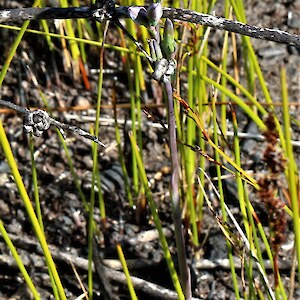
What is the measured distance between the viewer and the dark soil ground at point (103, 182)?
1329 millimetres

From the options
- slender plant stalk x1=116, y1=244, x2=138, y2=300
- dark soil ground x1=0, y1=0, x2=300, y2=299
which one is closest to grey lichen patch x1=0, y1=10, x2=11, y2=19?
slender plant stalk x1=116, y1=244, x2=138, y2=300

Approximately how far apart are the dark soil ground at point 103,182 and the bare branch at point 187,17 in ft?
1.99

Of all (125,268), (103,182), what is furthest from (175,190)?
(103,182)

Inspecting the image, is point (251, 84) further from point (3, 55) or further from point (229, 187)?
point (3, 55)

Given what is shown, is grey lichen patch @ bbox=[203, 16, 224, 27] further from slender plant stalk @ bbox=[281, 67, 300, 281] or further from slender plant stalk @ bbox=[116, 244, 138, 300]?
slender plant stalk @ bbox=[116, 244, 138, 300]

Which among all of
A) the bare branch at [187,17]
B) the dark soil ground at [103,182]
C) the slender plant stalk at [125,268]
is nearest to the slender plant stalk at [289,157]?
the bare branch at [187,17]

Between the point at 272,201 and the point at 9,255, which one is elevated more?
the point at 272,201

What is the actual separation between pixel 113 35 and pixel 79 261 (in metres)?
0.80

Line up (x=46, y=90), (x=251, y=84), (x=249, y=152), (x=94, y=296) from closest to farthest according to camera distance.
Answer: (x=94, y=296) < (x=251, y=84) < (x=249, y=152) < (x=46, y=90)

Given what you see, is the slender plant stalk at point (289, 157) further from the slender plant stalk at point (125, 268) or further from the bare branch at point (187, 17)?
the slender plant stalk at point (125, 268)

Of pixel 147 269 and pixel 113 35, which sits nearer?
pixel 147 269

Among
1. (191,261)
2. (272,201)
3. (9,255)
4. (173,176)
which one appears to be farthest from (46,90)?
(272,201)

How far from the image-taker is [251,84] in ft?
4.60

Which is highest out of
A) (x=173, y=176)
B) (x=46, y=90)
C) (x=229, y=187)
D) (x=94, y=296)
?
(x=173, y=176)
